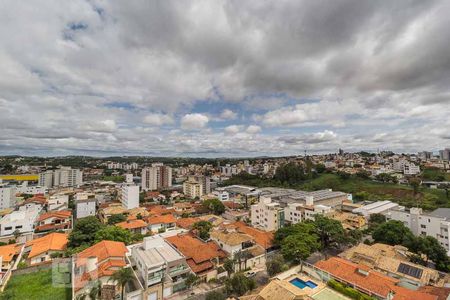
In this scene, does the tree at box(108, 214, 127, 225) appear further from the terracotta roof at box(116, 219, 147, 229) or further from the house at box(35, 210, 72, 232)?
the house at box(35, 210, 72, 232)

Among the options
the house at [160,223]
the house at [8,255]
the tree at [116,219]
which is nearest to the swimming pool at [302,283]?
the house at [160,223]

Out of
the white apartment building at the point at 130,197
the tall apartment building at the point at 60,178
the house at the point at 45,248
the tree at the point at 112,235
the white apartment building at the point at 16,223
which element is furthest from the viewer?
the tall apartment building at the point at 60,178

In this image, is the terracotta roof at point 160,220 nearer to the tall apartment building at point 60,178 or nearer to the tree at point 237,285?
the tree at point 237,285

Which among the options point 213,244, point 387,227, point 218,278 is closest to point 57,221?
point 213,244

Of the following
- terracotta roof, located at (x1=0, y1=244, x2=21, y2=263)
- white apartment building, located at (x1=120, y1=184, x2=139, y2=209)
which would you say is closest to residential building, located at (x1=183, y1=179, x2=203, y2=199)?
white apartment building, located at (x1=120, y1=184, x2=139, y2=209)

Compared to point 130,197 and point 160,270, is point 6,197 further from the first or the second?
point 160,270

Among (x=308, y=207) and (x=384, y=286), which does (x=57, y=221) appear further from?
(x=384, y=286)
